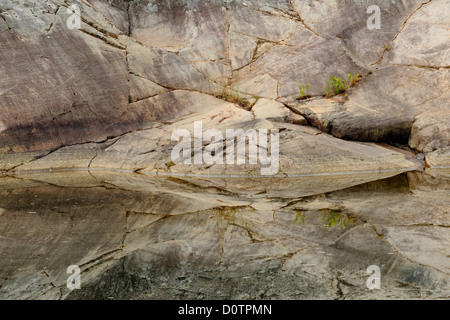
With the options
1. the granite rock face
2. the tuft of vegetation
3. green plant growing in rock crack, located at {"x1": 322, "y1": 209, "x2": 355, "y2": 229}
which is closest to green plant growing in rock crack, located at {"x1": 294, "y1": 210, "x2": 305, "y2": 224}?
green plant growing in rock crack, located at {"x1": 322, "y1": 209, "x2": 355, "y2": 229}

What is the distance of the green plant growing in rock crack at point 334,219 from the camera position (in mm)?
4430

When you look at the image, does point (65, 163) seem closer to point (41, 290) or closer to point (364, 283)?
point (41, 290)

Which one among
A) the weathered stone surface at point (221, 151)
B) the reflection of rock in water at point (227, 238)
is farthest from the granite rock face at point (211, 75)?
the reflection of rock in water at point (227, 238)

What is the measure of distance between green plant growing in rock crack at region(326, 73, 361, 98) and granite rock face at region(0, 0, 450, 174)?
0.11 meters

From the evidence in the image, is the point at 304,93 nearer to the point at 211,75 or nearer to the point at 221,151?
the point at 211,75

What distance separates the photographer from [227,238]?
13.6ft

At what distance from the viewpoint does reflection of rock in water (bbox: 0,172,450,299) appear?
3285 millimetres

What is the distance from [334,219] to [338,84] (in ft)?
11.5

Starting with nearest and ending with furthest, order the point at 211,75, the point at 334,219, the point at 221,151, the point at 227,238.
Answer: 1. the point at 227,238
2. the point at 334,219
3. the point at 221,151
4. the point at 211,75

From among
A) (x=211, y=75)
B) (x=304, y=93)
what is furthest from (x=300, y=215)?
(x=211, y=75)

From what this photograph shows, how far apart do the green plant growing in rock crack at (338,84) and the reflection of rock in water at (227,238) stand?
1767 millimetres

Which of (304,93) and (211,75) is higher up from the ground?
(211,75)

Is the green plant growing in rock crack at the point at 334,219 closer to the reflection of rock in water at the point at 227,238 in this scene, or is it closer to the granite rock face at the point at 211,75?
Result: the reflection of rock in water at the point at 227,238
